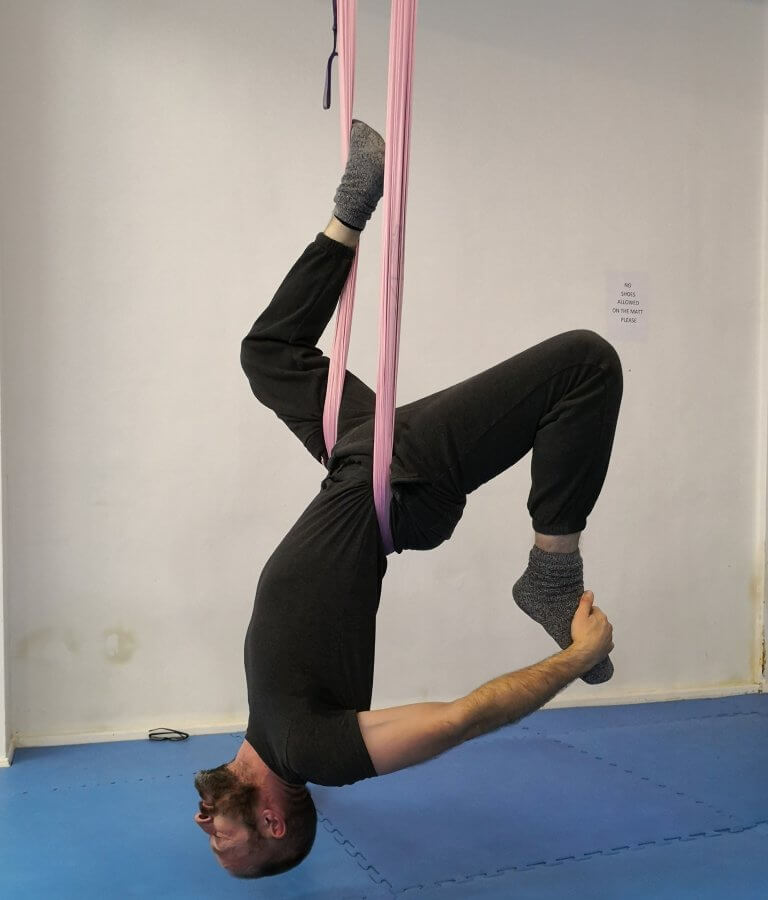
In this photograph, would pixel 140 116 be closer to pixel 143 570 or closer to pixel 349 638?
pixel 143 570

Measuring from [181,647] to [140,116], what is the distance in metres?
2.14

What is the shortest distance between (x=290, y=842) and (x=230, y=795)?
8.0 inches

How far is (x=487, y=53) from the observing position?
14.3ft

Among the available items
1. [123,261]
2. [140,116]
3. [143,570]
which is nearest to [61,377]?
[123,261]

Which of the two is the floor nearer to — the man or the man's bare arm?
the man

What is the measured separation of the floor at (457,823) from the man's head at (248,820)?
0.20 m

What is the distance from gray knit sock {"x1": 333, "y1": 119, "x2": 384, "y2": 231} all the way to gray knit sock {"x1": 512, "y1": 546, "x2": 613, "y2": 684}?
3.10 feet

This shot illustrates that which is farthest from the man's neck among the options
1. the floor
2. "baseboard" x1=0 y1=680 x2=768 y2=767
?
"baseboard" x1=0 y1=680 x2=768 y2=767

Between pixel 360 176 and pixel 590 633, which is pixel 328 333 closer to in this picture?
pixel 360 176

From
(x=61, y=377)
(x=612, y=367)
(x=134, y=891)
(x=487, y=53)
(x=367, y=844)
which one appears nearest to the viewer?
(x=612, y=367)

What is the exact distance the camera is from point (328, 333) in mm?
4219

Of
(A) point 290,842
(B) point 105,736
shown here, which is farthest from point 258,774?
(B) point 105,736

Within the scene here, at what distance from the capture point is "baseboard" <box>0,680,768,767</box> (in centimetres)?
375

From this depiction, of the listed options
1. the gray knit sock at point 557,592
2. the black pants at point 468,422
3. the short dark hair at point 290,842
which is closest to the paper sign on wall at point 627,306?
the black pants at point 468,422
